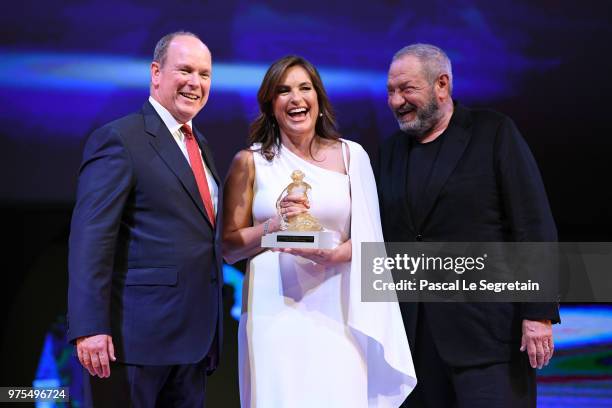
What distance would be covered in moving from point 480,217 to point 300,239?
78cm

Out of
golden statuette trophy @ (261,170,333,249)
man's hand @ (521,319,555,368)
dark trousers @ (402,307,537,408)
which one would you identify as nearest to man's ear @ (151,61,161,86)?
golden statuette trophy @ (261,170,333,249)

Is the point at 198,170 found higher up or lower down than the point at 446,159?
lower down

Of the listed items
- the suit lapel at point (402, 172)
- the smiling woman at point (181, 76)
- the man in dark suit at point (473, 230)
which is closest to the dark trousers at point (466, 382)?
the man in dark suit at point (473, 230)

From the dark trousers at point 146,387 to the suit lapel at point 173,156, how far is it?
0.53m

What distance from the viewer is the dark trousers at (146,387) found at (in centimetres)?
230

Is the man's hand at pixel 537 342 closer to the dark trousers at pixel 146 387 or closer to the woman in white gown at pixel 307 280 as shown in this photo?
the woman in white gown at pixel 307 280

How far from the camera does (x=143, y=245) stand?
7.69 ft

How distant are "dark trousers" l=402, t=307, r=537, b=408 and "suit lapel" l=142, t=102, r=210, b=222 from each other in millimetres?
1020


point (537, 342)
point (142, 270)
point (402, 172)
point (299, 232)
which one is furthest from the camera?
point (402, 172)

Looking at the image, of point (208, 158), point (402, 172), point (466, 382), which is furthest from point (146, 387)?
point (402, 172)

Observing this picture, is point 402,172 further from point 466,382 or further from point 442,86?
point 466,382

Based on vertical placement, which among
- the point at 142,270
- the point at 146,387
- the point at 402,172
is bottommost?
the point at 146,387

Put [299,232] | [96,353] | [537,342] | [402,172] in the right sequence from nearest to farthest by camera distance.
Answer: [96,353] → [299,232] → [537,342] → [402,172]

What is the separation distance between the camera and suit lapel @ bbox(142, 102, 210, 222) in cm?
240
